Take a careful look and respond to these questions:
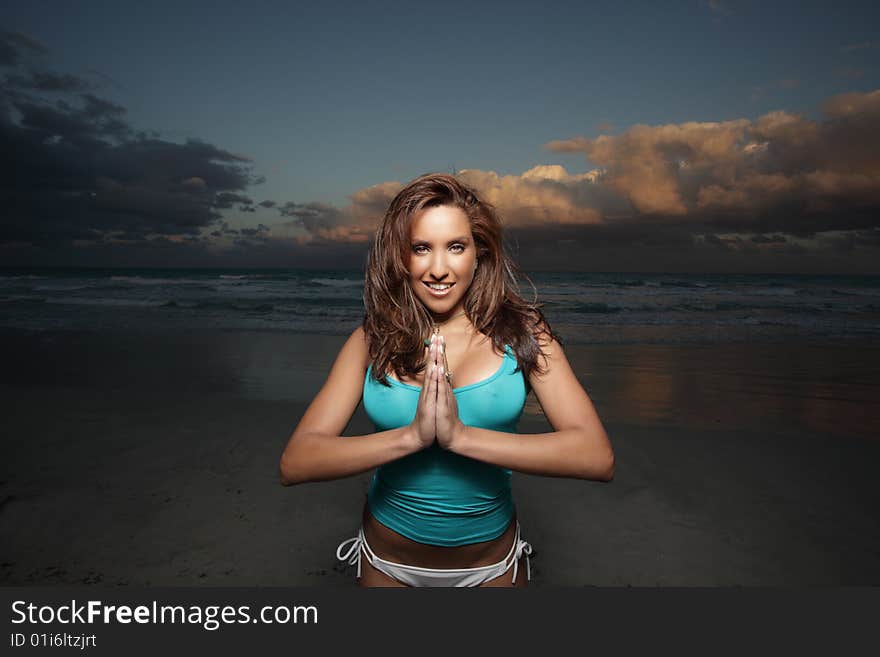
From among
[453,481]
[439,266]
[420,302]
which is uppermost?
[439,266]

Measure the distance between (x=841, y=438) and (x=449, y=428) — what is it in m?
5.74

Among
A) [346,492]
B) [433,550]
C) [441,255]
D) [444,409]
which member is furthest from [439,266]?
[346,492]

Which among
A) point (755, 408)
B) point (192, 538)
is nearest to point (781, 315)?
point (755, 408)

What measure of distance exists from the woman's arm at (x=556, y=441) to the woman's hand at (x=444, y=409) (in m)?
0.02

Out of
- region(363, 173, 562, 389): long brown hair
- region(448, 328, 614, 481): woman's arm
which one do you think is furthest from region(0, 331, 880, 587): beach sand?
region(363, 173, 562, 389): long brown hair

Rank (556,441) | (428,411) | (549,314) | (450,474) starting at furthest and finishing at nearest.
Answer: (549,314)
(450,474)
(556,441)
(428,411)

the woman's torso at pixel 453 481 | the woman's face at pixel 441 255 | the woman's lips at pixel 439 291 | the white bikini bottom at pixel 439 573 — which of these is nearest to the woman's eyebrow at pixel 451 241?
the woman's face at pixel 441 255

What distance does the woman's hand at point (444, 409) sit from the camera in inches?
62.8

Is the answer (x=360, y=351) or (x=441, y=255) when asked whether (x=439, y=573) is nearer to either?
(x=360, y=351)

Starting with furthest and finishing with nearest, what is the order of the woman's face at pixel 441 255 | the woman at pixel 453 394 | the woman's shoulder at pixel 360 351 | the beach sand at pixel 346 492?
the beach sand at pixel 346 492, the woman's shoulder at pixel 360 351, the woman's face at pixel 441 255, the woman at pixel 453 394

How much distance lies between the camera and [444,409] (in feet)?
5.25

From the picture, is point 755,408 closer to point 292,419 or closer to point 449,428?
point 292,419

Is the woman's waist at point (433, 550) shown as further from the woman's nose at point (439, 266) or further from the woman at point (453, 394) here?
the woman's nose at point (439, 266)

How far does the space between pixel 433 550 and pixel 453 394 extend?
2.24 ft
